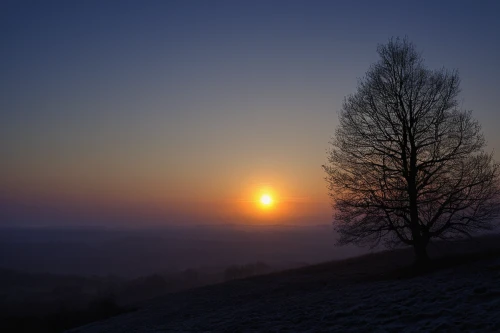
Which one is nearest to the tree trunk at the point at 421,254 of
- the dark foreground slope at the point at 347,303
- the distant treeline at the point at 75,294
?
the dark foreground slope at the point at 347,303

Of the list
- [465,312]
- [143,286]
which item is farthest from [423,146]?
[143,286]

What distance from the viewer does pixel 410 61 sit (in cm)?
2205

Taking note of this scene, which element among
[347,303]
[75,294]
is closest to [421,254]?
[347,303]

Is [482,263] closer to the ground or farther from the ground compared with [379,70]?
closer to the ground

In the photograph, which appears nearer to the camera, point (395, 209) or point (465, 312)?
point (465, 312)

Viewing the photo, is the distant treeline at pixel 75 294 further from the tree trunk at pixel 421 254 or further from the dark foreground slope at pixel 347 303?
the tree trunk at pixel 421 254

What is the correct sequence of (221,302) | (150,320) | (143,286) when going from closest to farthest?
(150,320)
(221,302)
(143,286)

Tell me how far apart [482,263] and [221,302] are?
1429 centimetres

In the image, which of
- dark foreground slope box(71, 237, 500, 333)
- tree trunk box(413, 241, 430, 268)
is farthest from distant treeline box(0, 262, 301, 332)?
tree trunk box(413, 241, 430, 268)

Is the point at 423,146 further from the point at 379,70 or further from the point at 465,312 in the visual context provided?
the point at 465,312

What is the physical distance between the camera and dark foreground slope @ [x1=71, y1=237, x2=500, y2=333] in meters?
12.0

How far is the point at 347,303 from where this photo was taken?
16.2 m

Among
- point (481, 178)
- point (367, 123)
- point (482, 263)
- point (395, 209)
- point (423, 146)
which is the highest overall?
point (367, 123)

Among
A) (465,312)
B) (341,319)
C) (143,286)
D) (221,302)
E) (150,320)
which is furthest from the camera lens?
(143,286)
